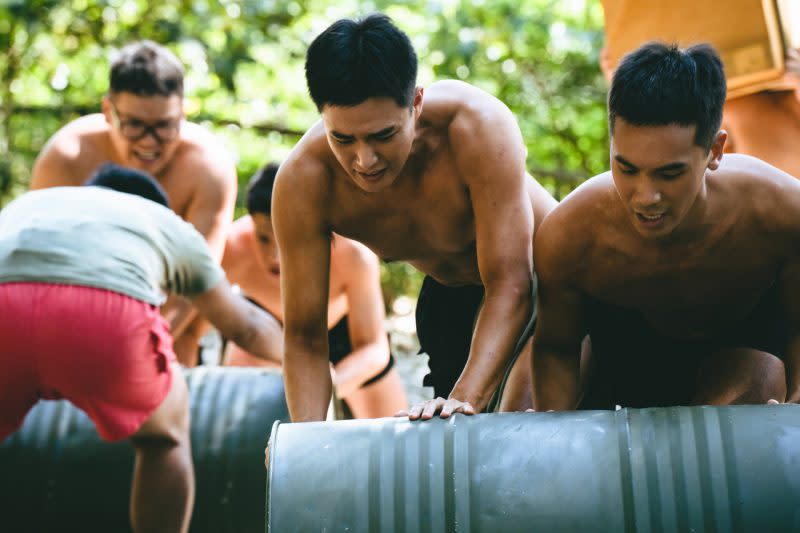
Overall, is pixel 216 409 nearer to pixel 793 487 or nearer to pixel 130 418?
pixel 130 418

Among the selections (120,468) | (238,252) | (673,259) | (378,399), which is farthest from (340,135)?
(238,252)

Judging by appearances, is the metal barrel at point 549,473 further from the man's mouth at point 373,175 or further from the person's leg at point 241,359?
the person's leg at point 241,359

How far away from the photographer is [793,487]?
205cm

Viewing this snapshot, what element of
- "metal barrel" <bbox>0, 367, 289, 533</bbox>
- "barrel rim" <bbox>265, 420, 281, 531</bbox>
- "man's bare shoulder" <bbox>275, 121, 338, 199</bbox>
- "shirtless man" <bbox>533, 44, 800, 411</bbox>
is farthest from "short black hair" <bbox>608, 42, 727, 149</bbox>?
"metal barrel" <bbox>0, 367, 289, 533</bbox>

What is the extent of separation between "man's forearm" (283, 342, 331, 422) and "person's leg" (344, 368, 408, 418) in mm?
1841

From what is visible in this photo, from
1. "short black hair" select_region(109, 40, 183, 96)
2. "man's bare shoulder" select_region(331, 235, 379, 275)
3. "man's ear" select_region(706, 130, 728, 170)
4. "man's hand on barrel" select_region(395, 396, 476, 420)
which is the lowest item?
"man's hand on barrel" select_region(395, 396, 476, 420)

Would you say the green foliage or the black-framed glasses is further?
the green foliage

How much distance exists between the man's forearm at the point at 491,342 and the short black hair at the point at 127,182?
143 cm

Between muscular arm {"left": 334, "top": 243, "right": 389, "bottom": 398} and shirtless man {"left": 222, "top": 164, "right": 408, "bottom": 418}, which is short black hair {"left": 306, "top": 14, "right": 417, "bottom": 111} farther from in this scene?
muscular arm {"left": 334, "top": 243, "right": 389, "bottom": 398}

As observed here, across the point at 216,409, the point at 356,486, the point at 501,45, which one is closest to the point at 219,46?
the point at 501,45

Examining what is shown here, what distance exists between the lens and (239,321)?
366 centimetres

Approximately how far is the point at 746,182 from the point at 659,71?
30cm

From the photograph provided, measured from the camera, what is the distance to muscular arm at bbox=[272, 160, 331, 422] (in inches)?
106

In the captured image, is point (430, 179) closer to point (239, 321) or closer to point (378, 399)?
point (239, 321)
